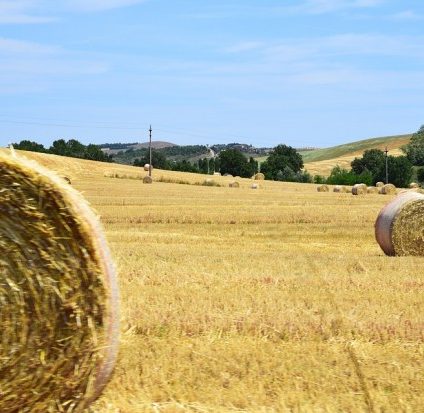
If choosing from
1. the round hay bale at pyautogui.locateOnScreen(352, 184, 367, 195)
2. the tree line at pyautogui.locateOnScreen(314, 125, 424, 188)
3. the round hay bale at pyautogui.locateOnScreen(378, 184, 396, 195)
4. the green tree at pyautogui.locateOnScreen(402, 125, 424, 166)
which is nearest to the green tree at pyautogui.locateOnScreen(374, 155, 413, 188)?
the tree line at pyautogui.locateOnScreen(314, 125, 424, 188)

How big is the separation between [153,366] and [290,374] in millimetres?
1113

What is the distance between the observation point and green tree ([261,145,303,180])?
324 ft

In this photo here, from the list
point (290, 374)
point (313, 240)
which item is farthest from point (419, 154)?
point (290, 374)

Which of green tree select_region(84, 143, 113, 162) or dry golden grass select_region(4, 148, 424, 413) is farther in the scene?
green tree select_region(84, 143, 113, 162)

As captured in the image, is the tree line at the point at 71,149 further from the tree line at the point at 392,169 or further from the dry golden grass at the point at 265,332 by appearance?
the dry golden grass at the point at 265,332

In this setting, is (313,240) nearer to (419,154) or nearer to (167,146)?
(419,154)

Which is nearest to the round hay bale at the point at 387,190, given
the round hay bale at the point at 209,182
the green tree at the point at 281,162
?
the round hay bale at the point at 209,182

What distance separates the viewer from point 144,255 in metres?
14.4

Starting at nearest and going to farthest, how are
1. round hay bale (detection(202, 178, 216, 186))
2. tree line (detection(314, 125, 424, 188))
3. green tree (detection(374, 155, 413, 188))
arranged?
round hay bale (detection(202, 178, 216, 186)) < tree line (detection(314, 125, 424, 188)) < green tree (detection(374, 155, 413, 188))

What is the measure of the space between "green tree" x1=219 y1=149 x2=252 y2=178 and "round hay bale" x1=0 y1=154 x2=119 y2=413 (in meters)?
93.4

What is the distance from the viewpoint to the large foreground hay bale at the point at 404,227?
16.4 metres

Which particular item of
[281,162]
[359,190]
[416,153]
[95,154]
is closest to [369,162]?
[416,153]

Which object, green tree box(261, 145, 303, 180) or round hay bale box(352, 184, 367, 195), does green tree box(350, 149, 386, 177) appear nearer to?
green tree box(261, 145, 303, 180)

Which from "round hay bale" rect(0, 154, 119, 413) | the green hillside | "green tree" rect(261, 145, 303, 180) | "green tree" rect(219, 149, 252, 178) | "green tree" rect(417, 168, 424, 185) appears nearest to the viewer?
"round hay bale" rect(0, 154, 119, 413)
